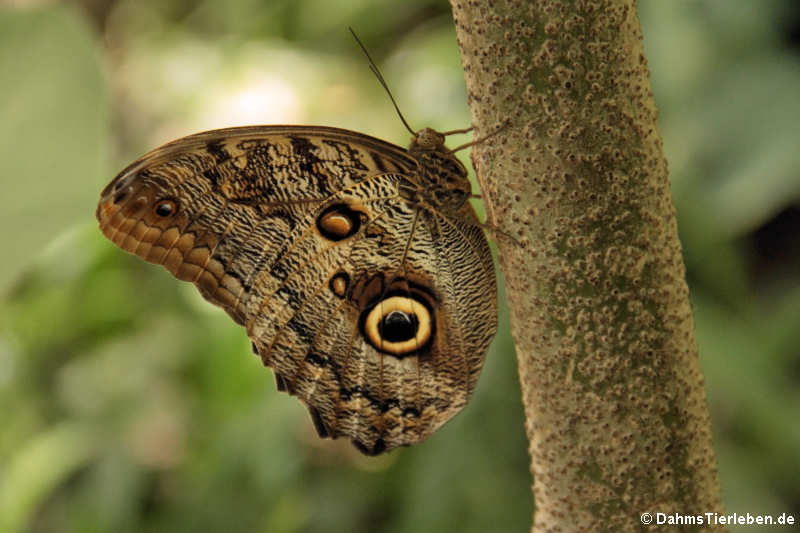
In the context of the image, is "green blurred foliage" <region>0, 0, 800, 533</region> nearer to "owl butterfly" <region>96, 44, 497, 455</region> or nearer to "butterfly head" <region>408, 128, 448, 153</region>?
"owl butterfly" <region>96, 44, 497, 455</region>

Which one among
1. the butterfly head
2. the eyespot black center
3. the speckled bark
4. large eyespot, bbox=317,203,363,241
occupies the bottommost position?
the speckled bark

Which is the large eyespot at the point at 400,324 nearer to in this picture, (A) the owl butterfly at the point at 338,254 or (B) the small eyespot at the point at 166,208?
(A) the owl butterfly at the point at 338,254

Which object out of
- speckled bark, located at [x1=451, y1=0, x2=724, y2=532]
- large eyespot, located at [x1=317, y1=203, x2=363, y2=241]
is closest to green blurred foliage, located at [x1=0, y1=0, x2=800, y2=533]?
large eyespot, located at [x1=317, y1=203, x2=363, y2=241]

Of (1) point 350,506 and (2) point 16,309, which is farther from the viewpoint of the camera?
(2) point 16,309

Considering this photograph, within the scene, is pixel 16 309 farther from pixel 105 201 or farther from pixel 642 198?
pixel 642 198

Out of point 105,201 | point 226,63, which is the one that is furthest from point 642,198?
point 226,63

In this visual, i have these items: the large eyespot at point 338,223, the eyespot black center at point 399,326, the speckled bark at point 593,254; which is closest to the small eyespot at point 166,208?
the large eyespot at point 338,223

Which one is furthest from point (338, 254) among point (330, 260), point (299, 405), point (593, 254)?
point (299, 405)

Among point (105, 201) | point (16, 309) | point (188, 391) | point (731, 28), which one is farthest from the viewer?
point (16, 309)
